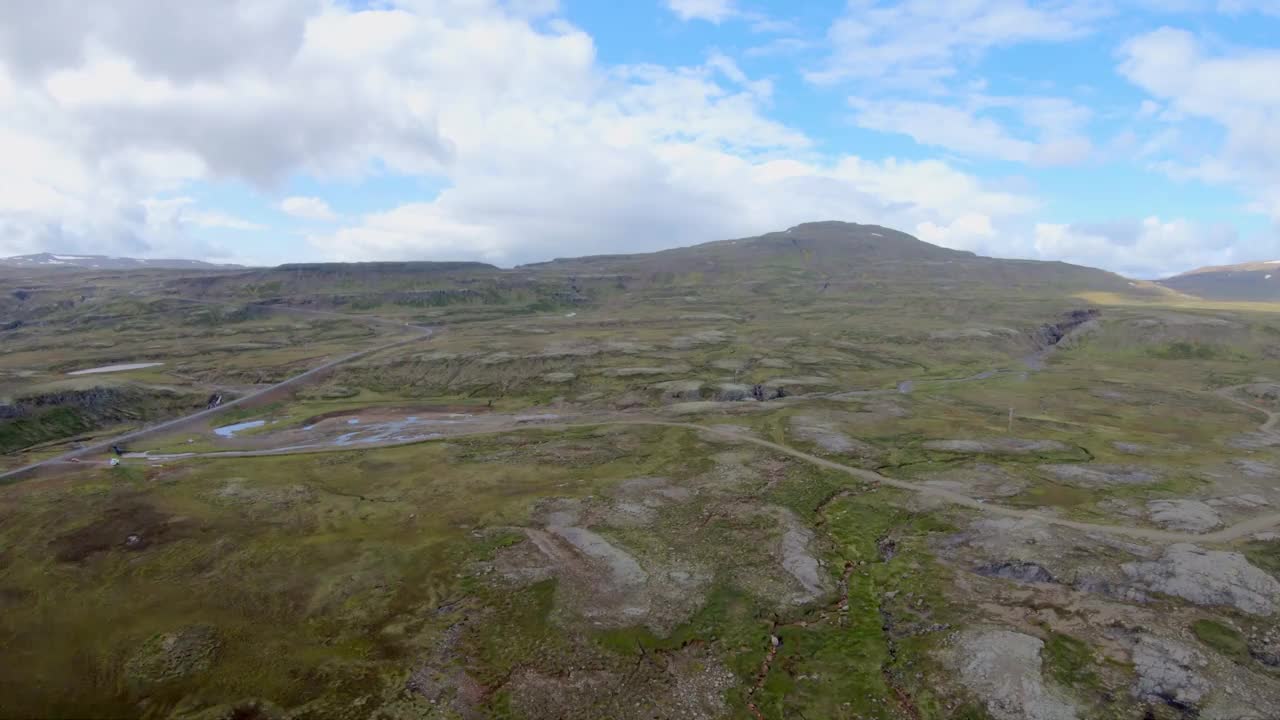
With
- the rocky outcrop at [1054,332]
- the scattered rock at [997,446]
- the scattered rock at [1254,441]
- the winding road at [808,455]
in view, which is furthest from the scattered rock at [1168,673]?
the rocky outcrop at [1054,332]

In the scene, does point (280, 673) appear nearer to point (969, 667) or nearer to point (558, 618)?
point (558, 618)

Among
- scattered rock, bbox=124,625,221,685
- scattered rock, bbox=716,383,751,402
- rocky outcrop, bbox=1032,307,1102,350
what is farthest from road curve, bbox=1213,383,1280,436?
scattered rock, bbox=124,625,221,685

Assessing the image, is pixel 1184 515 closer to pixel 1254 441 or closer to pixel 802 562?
pixel 802 562

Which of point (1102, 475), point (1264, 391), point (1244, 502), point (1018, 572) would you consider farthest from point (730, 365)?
point (1264, 391)

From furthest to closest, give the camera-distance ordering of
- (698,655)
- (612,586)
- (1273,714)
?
(612,586), (698,655), (1273,714)

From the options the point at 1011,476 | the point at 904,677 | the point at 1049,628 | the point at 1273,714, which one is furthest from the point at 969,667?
the point at 1011,476

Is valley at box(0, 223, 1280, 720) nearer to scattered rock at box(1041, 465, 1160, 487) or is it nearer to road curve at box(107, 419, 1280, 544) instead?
road curve at box(107, 419, 1280, 544)

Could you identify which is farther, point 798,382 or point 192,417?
point 798,382
